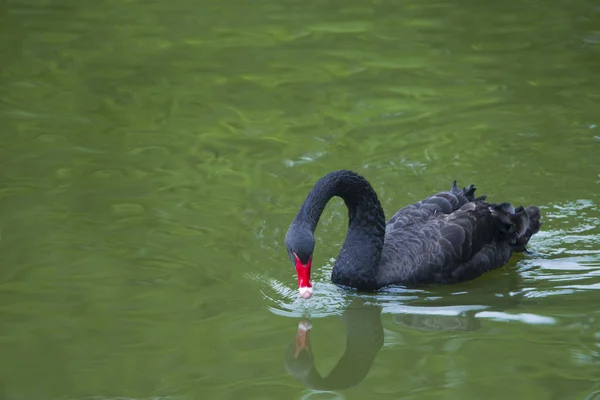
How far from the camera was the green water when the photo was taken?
213 inches

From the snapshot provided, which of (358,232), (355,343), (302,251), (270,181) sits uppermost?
(302,251)

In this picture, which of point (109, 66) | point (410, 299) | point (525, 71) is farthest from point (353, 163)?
point (109, 66)

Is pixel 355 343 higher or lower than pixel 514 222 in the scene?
lower

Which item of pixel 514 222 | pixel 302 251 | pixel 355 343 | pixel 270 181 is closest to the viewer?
pixel 302 251

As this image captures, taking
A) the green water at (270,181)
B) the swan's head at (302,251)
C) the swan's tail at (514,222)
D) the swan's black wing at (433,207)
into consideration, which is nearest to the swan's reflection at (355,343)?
the green water at (270,181)

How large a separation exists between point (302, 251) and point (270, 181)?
2556 mm

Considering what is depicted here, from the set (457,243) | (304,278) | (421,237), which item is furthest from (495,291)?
(304,278)

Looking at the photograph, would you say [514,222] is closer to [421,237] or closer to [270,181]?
[421,237]

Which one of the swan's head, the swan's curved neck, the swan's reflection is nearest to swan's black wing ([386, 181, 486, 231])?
the swan's curved neck

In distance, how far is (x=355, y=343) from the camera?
580cm

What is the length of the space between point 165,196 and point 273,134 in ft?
5.23

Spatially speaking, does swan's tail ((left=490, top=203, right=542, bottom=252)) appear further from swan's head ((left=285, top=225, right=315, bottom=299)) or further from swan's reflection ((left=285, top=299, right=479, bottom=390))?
swan's head ((left=285, top=225, right=315, bottom=299))

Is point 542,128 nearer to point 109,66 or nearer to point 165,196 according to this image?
point 165,196

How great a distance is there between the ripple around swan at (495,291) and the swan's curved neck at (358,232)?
0.11 metres
